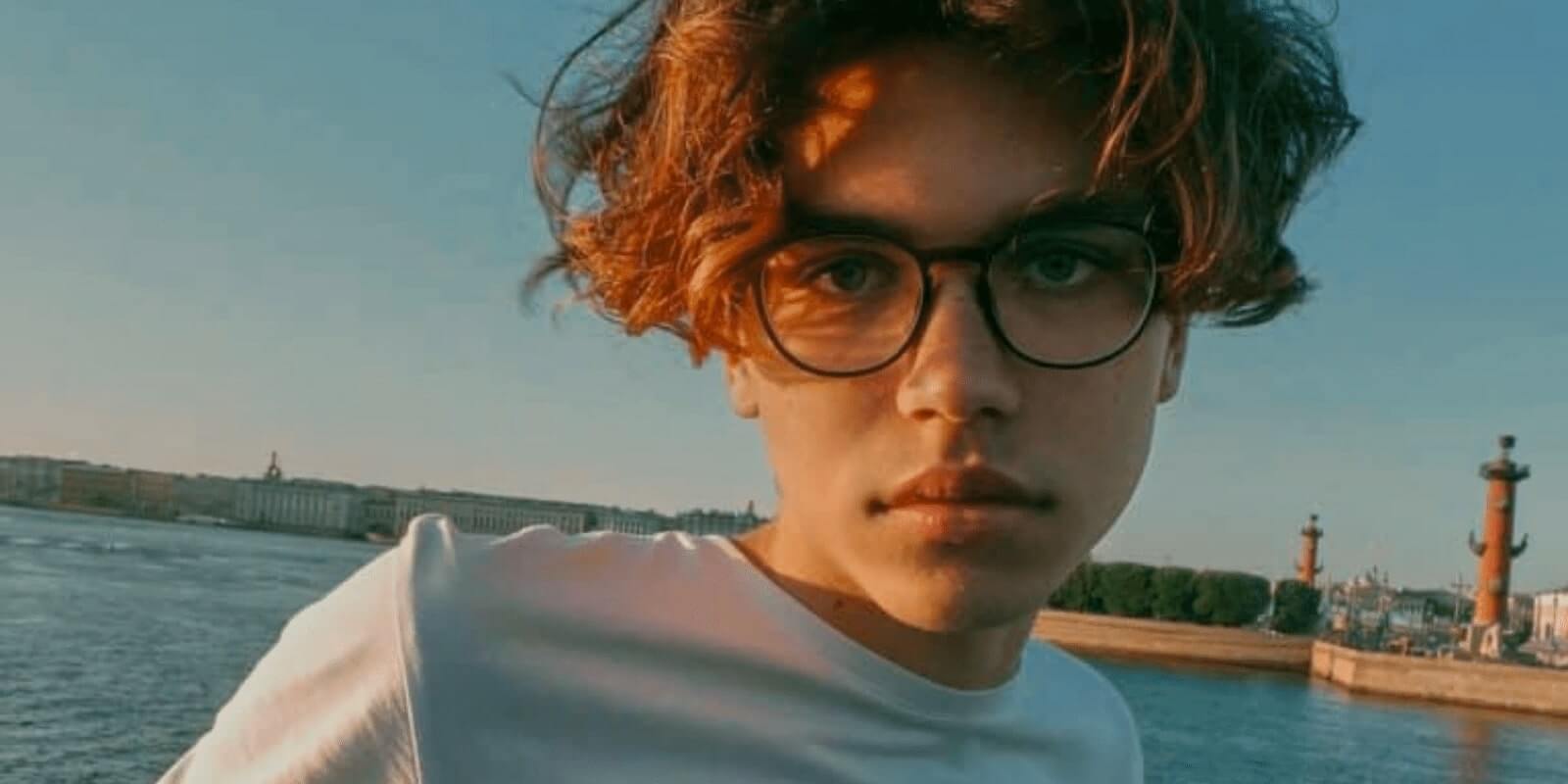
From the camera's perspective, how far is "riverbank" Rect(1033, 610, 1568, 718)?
1947 centimetres

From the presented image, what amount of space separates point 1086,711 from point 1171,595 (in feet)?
90.4

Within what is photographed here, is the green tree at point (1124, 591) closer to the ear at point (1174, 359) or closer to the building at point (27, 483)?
the ear at point (1174, 359)

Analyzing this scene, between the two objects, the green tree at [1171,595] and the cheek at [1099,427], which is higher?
the cheek at [1099,427]

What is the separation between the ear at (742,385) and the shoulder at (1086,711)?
0.23 metres

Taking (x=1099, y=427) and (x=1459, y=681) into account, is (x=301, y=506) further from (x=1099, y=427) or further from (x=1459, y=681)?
(x=1099, y=427)

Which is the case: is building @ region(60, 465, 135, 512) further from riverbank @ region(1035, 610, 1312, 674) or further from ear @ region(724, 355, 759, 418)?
ear @ region(724, 355, 759, 418)

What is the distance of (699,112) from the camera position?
2.23ft

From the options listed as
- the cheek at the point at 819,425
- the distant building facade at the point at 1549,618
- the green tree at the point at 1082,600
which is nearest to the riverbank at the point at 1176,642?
the green tree at the point at 1082,600

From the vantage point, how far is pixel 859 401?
23.8 inches

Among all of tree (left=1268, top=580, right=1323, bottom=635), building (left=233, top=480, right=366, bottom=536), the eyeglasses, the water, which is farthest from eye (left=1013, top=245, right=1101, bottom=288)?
building (left=233, top=480, right=366, bottom=536)

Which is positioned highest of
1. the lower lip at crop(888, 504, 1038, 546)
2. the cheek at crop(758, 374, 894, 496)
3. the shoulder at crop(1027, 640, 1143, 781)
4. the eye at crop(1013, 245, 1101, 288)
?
the eye at crop(1013, 245, 1101, 288)

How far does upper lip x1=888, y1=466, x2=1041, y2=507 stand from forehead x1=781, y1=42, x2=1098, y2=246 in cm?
9

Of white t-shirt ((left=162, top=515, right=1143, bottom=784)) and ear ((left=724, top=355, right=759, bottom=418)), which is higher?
ear ((left=724, top=355, right=759, bottom=418))

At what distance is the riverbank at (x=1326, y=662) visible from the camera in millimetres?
19469
